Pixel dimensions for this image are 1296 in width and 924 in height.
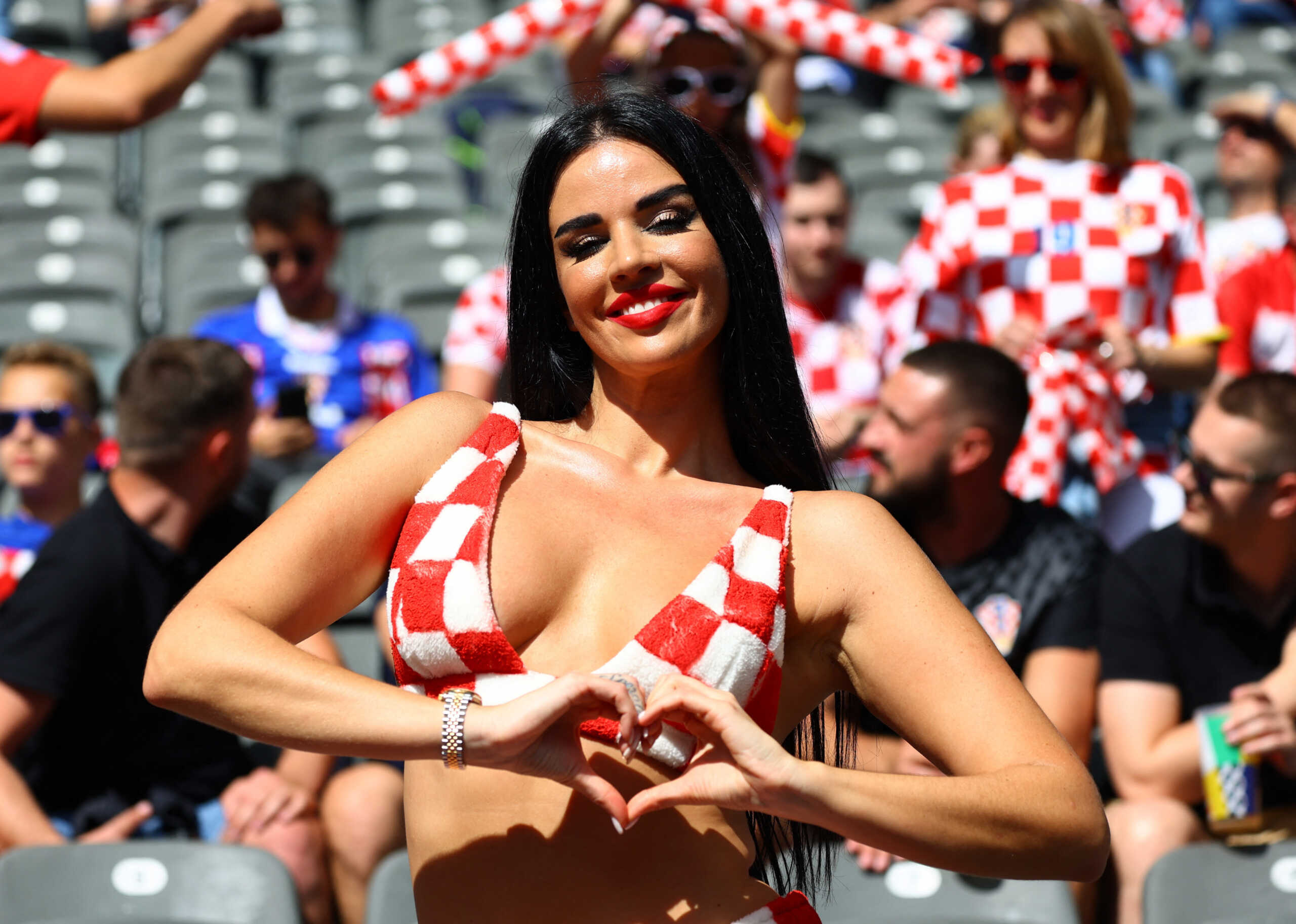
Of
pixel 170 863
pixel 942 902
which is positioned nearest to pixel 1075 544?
pixel 942 902

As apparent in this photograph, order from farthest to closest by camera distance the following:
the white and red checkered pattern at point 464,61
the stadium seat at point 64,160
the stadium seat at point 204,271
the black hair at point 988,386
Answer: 1. the stadium seat at point 64,160
2. the stadium seat at point 204,271
3. the white and red checkered pattern at point 464,61
4. the black hair at point 988,386

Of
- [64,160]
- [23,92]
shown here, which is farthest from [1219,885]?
[64,160]

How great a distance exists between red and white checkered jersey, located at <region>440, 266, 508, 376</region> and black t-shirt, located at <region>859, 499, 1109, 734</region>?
1.51m

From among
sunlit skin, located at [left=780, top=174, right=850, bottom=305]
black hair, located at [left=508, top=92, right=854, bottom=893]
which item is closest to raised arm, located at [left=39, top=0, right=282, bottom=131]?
black hair, located at [left=508, top=92, right=854, bottom=893]

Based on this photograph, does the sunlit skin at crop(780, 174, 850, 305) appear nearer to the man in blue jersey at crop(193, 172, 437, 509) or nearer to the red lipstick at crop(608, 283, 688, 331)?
the man in blue jersey at crop(193, 172, 437, 509)

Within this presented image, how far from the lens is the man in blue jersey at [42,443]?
13.1 feet

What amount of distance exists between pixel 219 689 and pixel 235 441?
2032mm

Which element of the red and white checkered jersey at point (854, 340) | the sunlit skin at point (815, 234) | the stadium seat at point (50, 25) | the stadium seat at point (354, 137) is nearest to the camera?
the red and white checkered jersey at point (854, 340)

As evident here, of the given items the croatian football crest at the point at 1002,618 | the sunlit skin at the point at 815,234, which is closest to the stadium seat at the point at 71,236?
the sunlit skin at the point at 815,234

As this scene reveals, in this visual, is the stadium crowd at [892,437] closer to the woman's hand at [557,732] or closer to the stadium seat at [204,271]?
the stadium seat at [204,271]

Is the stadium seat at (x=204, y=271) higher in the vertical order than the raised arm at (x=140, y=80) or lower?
lower

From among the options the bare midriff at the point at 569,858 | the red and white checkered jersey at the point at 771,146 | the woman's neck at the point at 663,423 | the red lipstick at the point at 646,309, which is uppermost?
the red lipstick at the point at 646,309

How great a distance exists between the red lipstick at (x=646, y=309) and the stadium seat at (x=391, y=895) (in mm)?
1313

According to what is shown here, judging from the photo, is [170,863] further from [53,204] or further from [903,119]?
[903,119]
